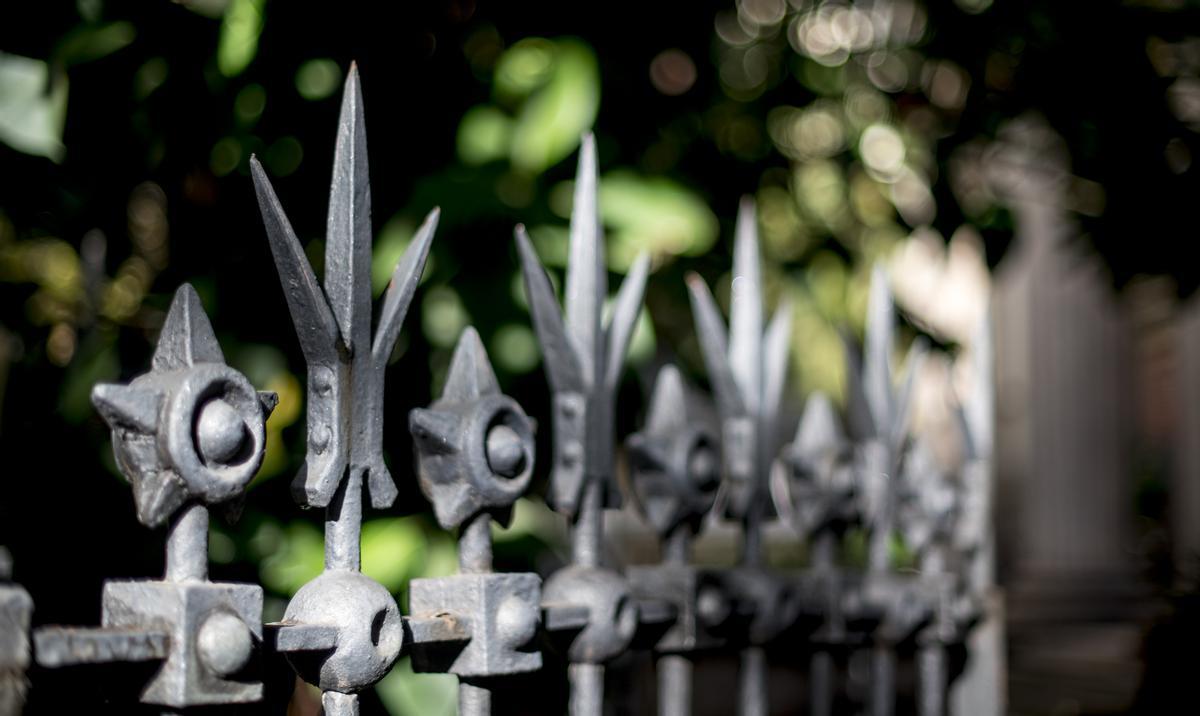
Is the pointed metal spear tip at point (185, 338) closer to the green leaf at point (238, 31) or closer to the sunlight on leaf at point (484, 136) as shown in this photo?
the green leaf at point (238, 31)

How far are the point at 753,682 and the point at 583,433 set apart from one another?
0.48m

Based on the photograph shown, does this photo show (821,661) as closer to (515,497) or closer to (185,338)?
(515,497)

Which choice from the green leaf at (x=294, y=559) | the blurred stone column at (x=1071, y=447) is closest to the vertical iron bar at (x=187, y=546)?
the green leaf at (x=294, y=559)

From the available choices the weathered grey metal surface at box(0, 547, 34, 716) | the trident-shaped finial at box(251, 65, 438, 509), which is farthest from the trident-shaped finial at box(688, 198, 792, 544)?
the weathered grey metal surface at box(0, 547, 34, 716)

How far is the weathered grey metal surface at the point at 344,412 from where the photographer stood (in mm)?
1096

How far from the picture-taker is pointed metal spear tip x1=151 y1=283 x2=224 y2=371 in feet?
3.40

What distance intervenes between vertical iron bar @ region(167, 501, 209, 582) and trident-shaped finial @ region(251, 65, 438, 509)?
→ 0.38 feet

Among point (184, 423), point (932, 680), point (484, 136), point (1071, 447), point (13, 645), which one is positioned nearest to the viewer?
point (13, 645)

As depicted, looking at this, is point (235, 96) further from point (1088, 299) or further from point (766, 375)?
point (1088, 299)

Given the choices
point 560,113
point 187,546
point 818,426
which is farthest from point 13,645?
point 818,426

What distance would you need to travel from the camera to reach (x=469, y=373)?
1291mm

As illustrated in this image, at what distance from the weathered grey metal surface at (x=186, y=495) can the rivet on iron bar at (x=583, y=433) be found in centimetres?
41

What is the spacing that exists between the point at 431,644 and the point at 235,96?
1.00m

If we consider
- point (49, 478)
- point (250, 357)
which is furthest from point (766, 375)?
point (49, 478)
